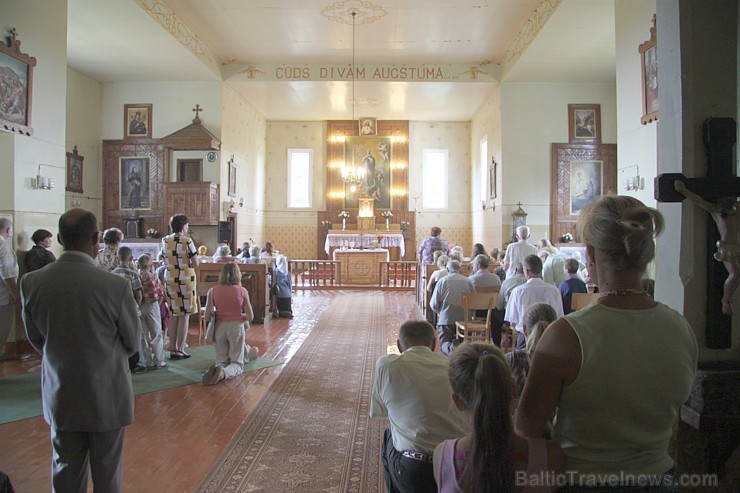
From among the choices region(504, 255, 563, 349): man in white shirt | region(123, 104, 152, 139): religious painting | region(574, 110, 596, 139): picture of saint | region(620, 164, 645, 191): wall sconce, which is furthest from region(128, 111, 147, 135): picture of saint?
region(504, 255, 563, 349): man in white shirt

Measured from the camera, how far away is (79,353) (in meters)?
2.25

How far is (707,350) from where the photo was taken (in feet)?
6.04

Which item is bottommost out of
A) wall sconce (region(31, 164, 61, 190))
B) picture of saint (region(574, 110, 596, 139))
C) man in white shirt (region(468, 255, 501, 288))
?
man in white shirt (region(468, 255, 501, 288))

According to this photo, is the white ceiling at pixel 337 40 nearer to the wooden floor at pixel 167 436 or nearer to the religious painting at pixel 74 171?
the religious painting at pixel 74 171

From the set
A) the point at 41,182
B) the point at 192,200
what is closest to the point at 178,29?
the point at 192,200

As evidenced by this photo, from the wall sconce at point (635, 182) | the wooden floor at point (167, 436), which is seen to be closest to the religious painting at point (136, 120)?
the wooden floor at point (167, 436)

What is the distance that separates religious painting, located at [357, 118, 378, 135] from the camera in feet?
59.6

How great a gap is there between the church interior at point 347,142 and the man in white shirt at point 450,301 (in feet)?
3.16

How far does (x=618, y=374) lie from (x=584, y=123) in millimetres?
13292

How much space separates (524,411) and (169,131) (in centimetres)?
1354

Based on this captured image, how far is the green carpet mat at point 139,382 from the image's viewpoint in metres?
4.39

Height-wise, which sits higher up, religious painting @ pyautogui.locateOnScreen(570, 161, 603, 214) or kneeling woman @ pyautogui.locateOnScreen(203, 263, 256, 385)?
religious painting @ pyautogui.locateOnScreen(570, 161, 603, 214)

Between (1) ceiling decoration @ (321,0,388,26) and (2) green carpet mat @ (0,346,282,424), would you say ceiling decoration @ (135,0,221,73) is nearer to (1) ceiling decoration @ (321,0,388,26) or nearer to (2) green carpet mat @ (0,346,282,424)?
(1) ceiling decoration @ (321,0,388,26)

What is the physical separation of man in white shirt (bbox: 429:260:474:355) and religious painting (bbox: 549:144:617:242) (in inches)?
297
